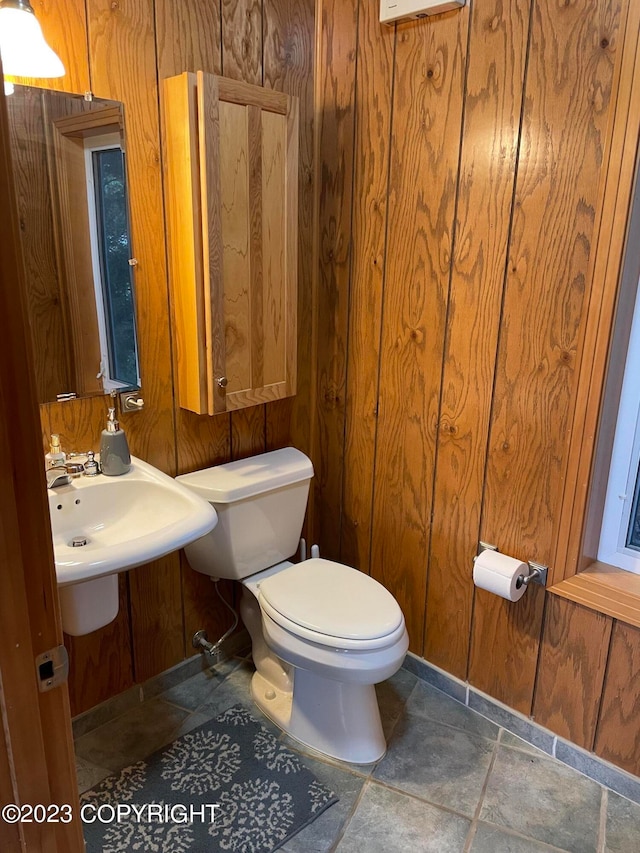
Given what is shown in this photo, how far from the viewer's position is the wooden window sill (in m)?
1.69

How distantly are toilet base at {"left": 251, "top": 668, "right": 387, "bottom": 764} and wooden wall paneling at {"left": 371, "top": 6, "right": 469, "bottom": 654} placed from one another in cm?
43

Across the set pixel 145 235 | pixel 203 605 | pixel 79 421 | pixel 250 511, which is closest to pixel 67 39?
pixel 145 235

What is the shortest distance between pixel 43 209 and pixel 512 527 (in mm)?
1559

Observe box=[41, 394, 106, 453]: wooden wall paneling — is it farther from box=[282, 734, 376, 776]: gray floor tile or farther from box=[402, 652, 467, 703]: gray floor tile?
box=[402, 652, 467, 703]: gray floor tile

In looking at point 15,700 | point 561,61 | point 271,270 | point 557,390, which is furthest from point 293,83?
point 15,700

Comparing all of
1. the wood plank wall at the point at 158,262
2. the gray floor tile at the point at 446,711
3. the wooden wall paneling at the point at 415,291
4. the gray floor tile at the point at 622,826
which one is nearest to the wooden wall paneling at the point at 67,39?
the wood plank wall at the point at 158,262

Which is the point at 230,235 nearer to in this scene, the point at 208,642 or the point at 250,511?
the point at 250,511

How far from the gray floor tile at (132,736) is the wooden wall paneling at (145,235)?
0.15 metres

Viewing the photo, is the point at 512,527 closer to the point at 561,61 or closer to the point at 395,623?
the point at 395,623

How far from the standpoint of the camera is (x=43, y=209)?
1.59 m

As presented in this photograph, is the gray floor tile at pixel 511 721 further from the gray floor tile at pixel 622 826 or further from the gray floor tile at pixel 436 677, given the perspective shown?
the gray floor tile at pixel 622 826

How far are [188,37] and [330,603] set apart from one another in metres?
1.64

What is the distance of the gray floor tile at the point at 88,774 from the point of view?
176 centimetres

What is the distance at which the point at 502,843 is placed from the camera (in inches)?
63.7
